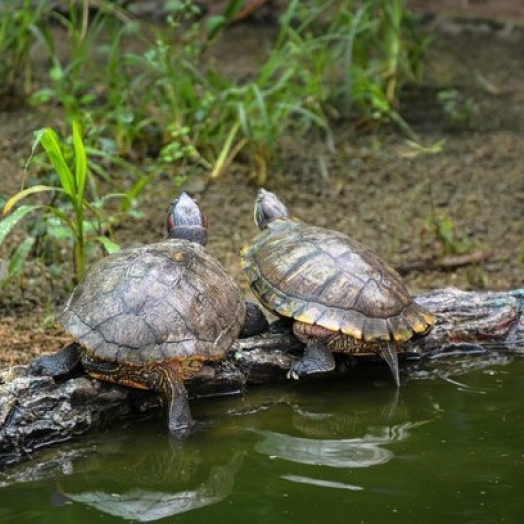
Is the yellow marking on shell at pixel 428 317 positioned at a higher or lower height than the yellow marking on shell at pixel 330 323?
lower

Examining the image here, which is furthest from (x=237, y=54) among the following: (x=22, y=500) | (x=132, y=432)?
(x=22, y=500)

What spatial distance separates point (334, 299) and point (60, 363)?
109cm

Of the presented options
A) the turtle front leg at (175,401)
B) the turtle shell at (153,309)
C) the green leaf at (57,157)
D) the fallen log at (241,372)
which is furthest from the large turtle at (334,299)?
the green leaf at (57,157)

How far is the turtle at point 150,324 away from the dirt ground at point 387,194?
703mm

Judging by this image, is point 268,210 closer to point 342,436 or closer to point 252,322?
point 252,322

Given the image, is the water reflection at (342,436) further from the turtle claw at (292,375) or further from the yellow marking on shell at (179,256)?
the yellow marking on shell at (179,256)

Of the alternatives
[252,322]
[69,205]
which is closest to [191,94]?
[69,205]

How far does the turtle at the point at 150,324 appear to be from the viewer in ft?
13.1

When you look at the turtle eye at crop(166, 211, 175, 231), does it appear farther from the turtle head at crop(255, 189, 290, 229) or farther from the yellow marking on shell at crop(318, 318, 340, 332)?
the yellow marking on shell at crop(318, 318, 340, 332)

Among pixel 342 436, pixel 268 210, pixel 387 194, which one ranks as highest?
pixel 268 210

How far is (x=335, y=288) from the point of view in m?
4.47

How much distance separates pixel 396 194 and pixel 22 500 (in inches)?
150

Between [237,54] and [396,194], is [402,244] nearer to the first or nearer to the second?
[396,194]

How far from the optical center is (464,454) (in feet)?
12.9
